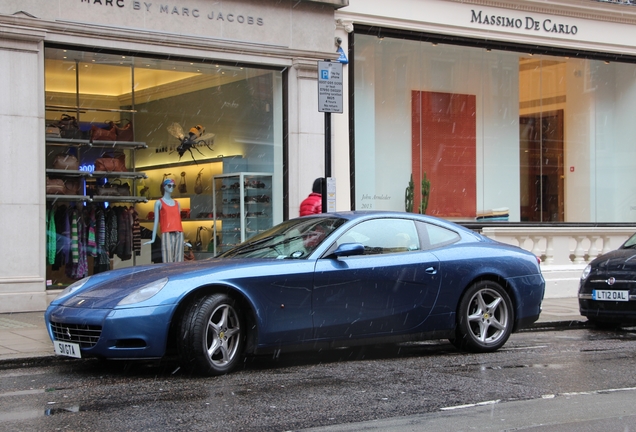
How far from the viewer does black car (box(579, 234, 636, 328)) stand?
11.1 m

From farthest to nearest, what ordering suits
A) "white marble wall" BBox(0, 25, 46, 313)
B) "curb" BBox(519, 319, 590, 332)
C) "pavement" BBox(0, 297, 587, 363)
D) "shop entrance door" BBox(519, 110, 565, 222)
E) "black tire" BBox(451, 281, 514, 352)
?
1. "shop entrance door" BBox(519, 110, 565, 222)
2. "white marble wall" BBox(0, 25, 46, 313)
3. "curb" BBox(519, 319, 590, 332)
4. "black tire" BBox(451, 281, 514, 352)
5. "pavement" BBox(0, 297, 587, 363)

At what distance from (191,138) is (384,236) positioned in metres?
7.90

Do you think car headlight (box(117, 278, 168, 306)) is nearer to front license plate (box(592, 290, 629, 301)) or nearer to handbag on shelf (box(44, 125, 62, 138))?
front license plate (box(592, 290, 629, 301))

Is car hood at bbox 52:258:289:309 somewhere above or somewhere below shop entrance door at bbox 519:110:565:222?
below

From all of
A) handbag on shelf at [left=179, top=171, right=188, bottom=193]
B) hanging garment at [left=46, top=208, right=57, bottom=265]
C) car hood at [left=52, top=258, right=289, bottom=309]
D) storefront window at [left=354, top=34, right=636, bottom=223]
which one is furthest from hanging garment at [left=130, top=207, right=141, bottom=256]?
car hood at [left=52, top=258, right=289, bottom=309]

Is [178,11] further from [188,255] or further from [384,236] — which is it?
[384,236]

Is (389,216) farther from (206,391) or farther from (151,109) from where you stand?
(151,109)

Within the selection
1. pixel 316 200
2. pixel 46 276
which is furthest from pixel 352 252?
pixel 46 276

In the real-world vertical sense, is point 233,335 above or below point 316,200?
below

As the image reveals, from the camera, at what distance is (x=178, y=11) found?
14.3 meters

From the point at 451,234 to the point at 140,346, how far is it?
354 centimetres

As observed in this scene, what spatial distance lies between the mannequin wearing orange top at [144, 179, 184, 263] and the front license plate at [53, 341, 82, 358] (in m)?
7.07

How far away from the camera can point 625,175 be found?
68.1 feet

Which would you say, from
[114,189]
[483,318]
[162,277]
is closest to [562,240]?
[483,318]
